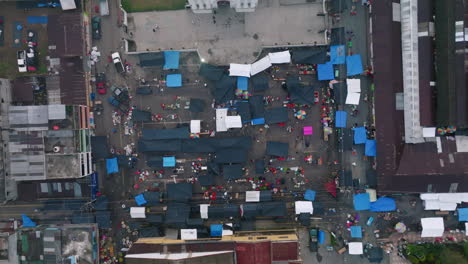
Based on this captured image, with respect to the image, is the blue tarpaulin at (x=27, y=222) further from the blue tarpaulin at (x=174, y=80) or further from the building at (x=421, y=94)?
the building at (x=421, y=94)

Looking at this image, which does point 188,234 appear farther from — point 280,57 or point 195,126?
point 280,57

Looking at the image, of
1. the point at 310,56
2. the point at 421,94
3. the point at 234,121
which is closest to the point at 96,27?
the point at 234,121

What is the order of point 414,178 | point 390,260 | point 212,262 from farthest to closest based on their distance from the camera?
point 390,260, point 414,178, point 212,262

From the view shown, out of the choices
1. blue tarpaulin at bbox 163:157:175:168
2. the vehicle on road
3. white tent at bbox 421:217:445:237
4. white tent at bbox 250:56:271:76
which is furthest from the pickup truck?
white tent at bbox 421:217:445:237

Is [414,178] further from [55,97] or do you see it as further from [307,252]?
[55,97]

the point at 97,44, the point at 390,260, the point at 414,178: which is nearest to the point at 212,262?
the point at 390,260

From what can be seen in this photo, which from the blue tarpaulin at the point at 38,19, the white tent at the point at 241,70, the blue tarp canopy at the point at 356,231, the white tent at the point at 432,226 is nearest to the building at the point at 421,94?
the white tent at the point at 432,226
